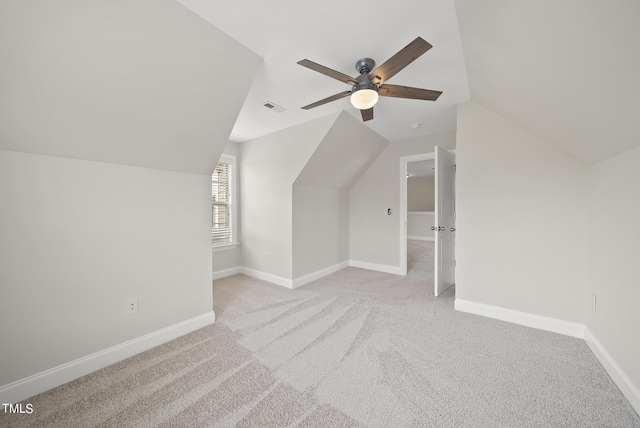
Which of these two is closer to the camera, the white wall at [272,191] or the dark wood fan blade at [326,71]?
the dark wood fan blade at [326,71]

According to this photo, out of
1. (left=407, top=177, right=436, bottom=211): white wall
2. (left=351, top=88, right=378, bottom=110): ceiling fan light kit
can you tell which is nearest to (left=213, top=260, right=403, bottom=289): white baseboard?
(left=351, top=88, right=378, bottom=110): ceiling fan light kit

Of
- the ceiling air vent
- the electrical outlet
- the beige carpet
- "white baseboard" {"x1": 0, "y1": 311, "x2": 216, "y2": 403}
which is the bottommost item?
the beige carpet

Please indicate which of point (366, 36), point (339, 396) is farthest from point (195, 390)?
point (366, 36)

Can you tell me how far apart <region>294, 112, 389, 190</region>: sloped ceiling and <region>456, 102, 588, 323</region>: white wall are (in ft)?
4.46

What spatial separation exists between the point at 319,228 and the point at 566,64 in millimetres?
3234

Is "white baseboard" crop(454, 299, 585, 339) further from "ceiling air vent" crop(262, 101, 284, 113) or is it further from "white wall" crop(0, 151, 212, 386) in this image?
"ceiling air vent" crop(262, 101, 284, 113)

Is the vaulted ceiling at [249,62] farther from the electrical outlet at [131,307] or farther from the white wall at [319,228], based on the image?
the white wall at [319,228]

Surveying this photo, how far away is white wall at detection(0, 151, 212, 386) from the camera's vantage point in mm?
1440

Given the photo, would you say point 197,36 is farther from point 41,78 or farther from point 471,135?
point 471,135

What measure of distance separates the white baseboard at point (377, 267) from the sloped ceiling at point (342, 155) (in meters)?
1.54

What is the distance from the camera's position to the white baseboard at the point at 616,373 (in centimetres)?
137

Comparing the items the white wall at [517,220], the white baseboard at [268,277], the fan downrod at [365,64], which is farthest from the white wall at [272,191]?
the white wall at [517,220]

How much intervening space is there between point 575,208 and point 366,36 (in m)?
2.45

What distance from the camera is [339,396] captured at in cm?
146
